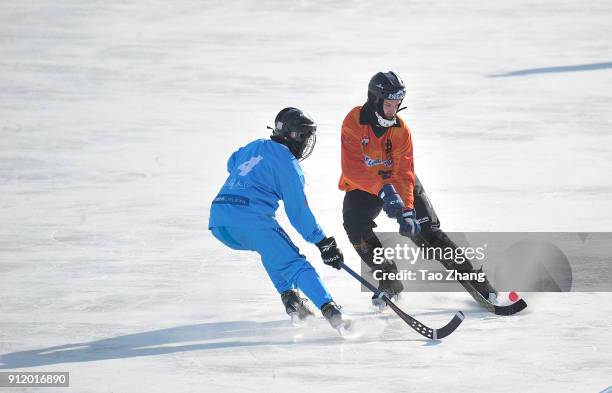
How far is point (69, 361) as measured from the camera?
550cm

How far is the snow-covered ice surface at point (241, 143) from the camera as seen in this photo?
555 centimetres

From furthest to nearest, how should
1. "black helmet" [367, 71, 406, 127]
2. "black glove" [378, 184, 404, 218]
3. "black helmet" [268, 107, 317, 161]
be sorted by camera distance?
"black helmet" [367, 71, 406, 127] < "black glove" [378, 184, 404, 218] < "black helmet" [268, 107, 317, 161]

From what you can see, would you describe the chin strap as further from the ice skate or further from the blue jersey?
the ice skate

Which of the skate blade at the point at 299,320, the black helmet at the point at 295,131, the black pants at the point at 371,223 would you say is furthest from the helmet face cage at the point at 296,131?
the skate blade at the point at 299,320

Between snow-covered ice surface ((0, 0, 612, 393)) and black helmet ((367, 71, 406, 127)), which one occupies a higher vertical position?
black helmet ((367, 71, 406, 127))

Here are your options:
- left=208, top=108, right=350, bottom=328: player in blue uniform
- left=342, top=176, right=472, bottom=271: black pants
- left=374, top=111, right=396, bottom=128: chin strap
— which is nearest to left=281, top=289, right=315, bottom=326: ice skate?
left=208, top=108, right=350, bottom=328: player in blue uniform

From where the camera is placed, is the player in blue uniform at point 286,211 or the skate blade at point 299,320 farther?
the skate blade at point 299,320

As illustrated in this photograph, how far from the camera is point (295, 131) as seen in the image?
6.03m

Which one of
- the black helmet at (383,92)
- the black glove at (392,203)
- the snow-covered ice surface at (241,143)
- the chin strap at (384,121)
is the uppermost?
the black helmet at (383,92)

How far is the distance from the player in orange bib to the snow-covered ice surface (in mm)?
412

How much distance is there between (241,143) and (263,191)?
497cm

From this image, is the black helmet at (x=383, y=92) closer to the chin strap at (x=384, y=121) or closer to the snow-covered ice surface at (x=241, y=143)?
the chin strap at (x=384, y=121)

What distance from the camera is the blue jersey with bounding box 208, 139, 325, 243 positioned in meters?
5.88

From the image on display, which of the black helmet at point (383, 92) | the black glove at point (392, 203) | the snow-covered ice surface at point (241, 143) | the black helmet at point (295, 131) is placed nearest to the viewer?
the snow-covered ice surface at point (241, 143)
